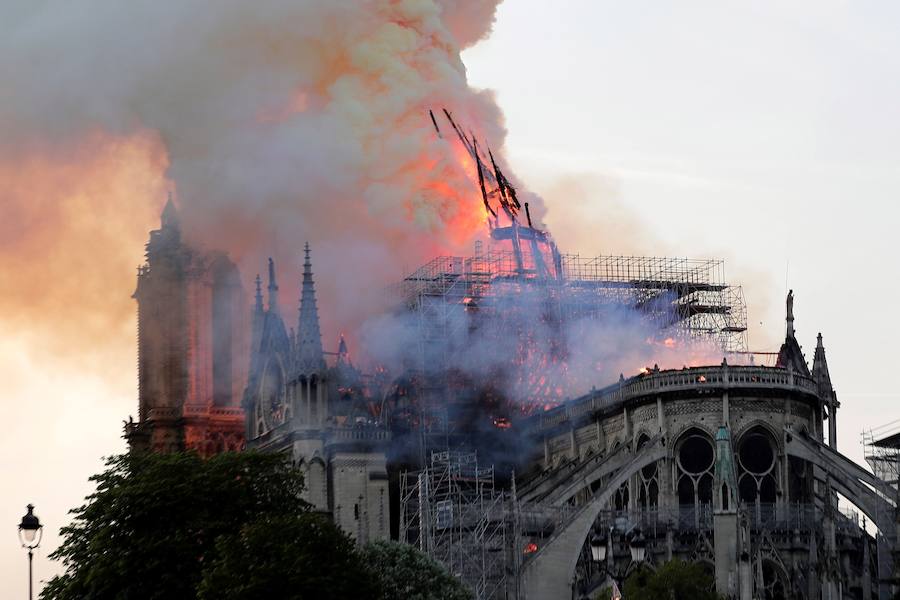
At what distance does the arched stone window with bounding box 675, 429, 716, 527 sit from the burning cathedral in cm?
9

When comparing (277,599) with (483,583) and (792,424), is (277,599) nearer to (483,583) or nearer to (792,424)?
(483,583)

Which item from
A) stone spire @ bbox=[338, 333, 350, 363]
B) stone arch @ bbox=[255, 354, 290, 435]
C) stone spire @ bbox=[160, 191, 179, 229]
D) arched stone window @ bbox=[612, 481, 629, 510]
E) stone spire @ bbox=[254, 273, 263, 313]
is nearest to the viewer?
arched stone window @ bbox=[612, 481, 629, 510]

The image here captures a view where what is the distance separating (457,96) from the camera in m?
139

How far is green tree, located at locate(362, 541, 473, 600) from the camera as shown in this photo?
325ft

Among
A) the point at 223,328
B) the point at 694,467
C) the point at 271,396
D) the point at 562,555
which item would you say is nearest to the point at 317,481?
the point at 271,396

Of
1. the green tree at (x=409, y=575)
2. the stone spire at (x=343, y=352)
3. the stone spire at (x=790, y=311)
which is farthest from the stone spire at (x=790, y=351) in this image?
Result: the green tree at (x=409, y=575)

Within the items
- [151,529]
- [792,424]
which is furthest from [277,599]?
[792,424]

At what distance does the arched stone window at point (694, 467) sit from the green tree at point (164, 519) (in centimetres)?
2483

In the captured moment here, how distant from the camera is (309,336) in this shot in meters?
131

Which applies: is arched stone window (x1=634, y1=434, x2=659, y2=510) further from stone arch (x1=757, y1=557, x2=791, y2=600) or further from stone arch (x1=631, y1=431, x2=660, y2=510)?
stone arch (x1=757, y1=557, x2=791, y2=600)

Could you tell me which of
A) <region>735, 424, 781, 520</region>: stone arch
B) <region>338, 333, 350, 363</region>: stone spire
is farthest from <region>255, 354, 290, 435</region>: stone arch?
<region>735, 424, 781, 520</region>: stone arch

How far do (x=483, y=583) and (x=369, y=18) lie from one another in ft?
125

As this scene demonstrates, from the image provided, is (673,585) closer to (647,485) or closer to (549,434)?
(647,485)

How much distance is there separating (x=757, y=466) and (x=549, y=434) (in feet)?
49.1
